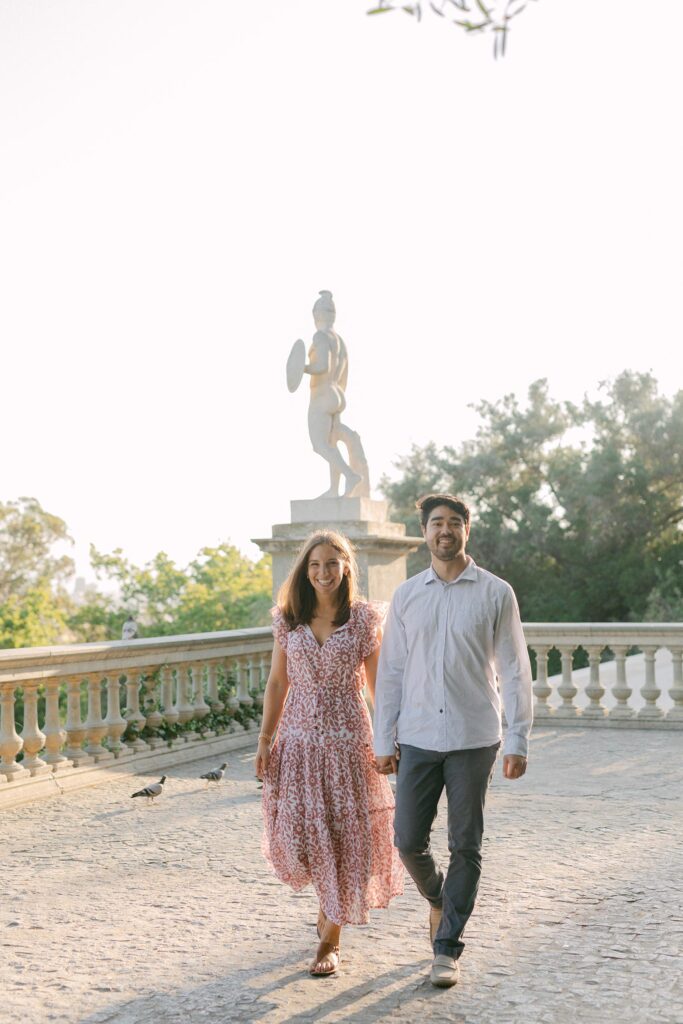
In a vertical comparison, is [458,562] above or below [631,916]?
above

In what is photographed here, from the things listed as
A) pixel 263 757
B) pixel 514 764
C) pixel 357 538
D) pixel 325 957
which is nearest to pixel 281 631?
pixel 263 757

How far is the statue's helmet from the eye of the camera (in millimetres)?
11797

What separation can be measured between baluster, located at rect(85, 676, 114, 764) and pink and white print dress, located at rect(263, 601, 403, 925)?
4426 millimetres

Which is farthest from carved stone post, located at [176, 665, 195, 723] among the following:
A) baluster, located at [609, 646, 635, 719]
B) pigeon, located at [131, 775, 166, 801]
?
baluster, located at [609, 646, 635, 719]

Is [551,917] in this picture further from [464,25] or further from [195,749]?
[195,749]

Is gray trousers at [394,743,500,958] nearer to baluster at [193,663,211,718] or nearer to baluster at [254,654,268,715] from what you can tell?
baluster at [193,663,211,718]

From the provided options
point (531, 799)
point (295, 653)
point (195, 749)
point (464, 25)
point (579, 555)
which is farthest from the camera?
point (579, 555)

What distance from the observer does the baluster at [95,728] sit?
890 cm

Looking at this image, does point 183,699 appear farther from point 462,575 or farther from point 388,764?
point 462,575

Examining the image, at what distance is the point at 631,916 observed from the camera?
5113 millimetres

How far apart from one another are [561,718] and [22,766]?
19.0 ft

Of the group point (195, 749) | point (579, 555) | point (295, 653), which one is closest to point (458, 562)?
point (295, 653)

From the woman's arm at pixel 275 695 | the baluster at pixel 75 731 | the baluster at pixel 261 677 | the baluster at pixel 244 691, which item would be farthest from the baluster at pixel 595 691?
the woman's arm at pixel 275 695

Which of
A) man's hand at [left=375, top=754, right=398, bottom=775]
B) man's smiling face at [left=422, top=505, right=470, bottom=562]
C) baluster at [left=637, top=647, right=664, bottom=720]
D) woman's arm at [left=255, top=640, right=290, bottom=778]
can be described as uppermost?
man's smiling face at [left=422, top=505, right=470, bottom=562]
